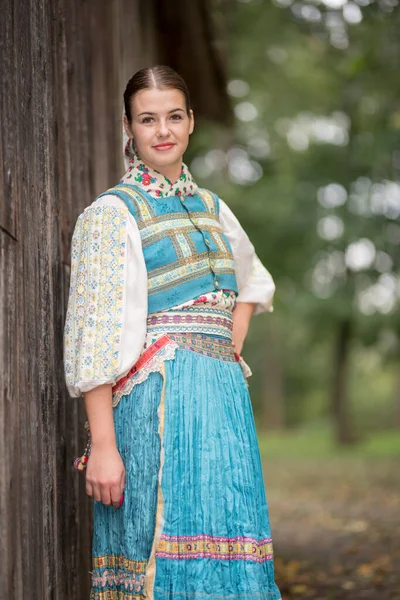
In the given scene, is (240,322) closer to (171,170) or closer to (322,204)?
(171,170)

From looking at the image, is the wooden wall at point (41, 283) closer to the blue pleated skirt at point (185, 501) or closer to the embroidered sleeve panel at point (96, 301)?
the embroidered sleeve panel at point (96, 301)

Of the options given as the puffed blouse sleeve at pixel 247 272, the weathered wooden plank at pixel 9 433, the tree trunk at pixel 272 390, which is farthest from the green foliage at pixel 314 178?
the tree trunk at pixel 272 390

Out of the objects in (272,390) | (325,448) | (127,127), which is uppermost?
(272,390)

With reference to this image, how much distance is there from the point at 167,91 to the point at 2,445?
1212 mm

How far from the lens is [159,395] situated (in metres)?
2.70

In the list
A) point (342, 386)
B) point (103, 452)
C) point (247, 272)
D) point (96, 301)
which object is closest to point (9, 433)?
point (103, 452)

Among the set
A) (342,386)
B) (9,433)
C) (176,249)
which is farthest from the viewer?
(342,386)

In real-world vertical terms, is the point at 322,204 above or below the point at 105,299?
above

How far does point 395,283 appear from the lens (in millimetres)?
14195

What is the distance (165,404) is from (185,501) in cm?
28

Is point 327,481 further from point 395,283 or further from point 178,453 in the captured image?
point 178,453

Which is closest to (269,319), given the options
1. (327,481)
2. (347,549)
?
(327,481)

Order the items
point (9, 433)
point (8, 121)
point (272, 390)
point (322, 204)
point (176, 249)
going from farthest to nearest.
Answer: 1. point (272, 390)
2. point (322, 204)
3. point (176, 249)
4. point (8, 121)
5. point (9, 433)

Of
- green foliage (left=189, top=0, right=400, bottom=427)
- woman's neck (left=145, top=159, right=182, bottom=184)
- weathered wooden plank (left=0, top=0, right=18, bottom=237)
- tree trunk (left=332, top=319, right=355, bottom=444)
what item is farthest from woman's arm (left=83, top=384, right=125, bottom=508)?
tree trunk (left=332, top=319, right=355, bottom=444)
